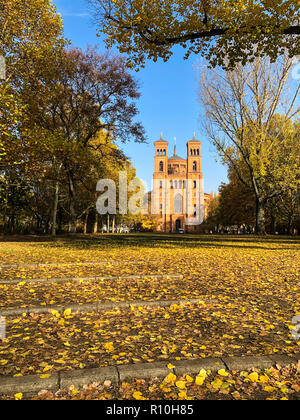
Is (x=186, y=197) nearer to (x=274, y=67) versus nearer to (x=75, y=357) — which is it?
(x=274, y=67)

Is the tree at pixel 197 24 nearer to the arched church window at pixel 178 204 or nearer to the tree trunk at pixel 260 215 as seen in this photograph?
the tree trunk at pixel 260 215

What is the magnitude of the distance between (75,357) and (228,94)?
2557 cm

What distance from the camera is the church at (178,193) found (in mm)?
92375

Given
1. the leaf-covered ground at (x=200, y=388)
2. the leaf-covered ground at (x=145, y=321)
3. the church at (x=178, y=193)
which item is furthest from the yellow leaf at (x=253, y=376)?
the church at (x=178, y=193)

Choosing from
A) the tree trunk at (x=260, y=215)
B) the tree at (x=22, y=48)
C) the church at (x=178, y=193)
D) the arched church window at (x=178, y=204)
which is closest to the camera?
the tree at (x=22, y=48)

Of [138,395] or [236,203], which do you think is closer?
[138,395]

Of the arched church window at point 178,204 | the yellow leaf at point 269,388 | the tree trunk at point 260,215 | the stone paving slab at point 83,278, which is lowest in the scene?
the yellow leaf at point 269,388

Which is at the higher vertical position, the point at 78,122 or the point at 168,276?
the point at 78,122

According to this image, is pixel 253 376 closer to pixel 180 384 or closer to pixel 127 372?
pixel 180 384

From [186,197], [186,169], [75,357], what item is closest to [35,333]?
[75,357]

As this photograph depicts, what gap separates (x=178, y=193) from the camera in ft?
313

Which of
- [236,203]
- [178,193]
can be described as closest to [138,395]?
[236,203]

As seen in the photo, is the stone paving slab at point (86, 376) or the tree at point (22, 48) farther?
the tree at point (22, 48)

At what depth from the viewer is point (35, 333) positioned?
153 inches
